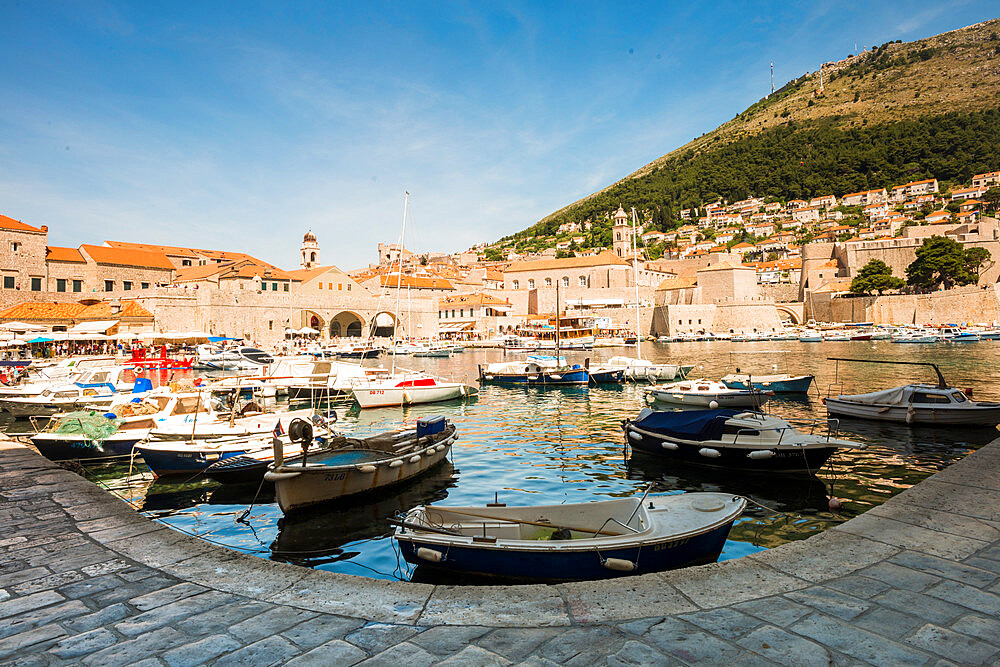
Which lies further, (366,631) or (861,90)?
(861,90)

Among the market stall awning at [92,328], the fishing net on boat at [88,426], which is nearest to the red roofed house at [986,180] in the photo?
the fishing net on boat at [88,426]

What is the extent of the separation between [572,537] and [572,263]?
73.1 m

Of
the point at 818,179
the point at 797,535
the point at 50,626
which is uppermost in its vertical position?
the point at 818,179

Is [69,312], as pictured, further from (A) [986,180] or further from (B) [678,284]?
(A) [986,180]

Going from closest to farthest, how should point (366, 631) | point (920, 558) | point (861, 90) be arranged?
point (366, 631), point (920, 558), point (861, 90)

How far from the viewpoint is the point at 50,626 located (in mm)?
2883

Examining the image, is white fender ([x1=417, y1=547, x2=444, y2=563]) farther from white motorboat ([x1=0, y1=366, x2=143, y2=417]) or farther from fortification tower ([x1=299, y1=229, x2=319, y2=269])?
fortification tower ([x1=299, y1=229, x2=319, y2=269])

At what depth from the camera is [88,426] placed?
9.79m

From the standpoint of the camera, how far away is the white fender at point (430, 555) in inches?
191

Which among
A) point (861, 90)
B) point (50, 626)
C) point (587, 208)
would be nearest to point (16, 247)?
point (50, 626)

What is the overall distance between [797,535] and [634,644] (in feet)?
16.0

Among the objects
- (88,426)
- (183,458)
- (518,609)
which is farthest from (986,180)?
(88,426)

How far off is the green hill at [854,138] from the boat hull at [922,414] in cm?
10160

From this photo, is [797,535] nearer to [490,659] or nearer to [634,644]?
[634,644]
